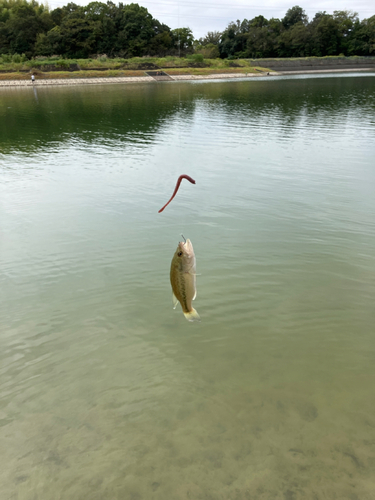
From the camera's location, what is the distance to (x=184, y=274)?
3227 millimetres

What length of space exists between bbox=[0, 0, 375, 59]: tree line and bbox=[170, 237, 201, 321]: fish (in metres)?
108

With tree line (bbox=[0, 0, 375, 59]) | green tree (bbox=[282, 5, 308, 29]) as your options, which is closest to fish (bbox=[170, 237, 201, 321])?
tree line (bbox=[0, 0, 375, 59])

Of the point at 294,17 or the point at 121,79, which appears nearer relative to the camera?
the point at 121,79

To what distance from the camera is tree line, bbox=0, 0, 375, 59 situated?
9431 cm

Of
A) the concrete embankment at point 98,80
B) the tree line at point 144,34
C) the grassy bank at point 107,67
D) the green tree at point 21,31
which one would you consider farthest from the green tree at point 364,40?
the green tree at point 21,31

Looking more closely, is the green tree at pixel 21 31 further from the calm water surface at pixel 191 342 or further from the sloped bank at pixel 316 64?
the calm water surface at pixel 191 342

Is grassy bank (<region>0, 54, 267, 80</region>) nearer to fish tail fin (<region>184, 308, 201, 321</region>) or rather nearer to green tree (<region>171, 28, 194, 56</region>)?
green tree (<region>171, 28, 194, 56</region>)

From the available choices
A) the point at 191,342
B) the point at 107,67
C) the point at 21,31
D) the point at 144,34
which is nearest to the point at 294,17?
the point at 144,34

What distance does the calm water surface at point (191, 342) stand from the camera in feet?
12.4

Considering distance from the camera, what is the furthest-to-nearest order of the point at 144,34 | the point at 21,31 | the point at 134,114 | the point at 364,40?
the point at 364,40
the point at 144,34
the point at 21,31
the point at 134,114

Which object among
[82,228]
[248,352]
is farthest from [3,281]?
[248,352]

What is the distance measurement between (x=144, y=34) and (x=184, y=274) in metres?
117

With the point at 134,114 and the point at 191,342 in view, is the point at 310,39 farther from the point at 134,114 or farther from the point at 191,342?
the point at 191,342

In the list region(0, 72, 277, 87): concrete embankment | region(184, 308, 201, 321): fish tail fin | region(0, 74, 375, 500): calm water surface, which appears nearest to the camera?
region(184, 308, 201, 321): fish tail fin
